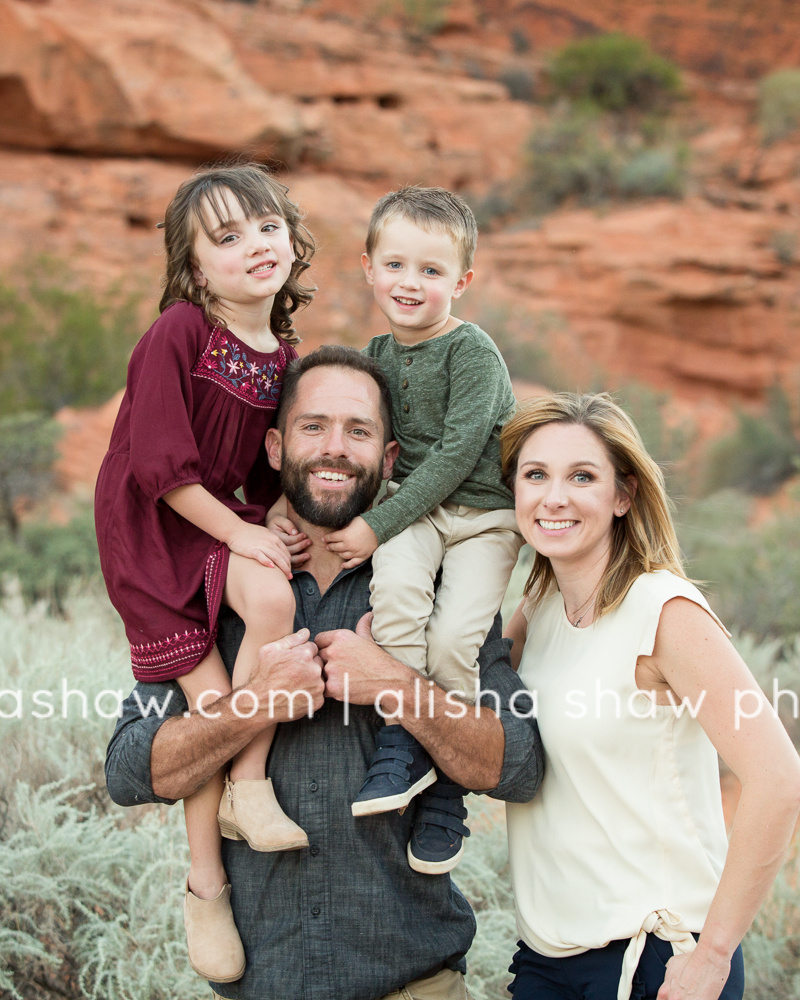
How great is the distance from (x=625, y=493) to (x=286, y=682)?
0.99 m

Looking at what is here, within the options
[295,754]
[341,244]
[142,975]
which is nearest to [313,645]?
[295,754]

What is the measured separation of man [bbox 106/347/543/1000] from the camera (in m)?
2.22

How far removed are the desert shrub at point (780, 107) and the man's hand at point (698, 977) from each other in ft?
77.0

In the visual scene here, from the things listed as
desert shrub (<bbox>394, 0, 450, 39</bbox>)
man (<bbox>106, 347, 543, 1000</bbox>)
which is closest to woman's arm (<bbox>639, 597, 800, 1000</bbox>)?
man (<bbox>106, 347, 543, 1000</bbox>)

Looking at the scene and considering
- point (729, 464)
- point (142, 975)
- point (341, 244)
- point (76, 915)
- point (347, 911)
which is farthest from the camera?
point (341, 244)

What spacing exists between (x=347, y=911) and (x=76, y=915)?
1438mm

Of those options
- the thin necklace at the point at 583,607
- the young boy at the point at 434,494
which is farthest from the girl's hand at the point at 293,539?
the thin necklace at the point at 583,607

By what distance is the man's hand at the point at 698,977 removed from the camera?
6.37 feet

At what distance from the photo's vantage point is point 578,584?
2.35 metres

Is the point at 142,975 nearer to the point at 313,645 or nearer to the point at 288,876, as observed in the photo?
the point at 288,876

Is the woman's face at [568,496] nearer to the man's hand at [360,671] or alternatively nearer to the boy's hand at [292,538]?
the man's hand at [360,671]

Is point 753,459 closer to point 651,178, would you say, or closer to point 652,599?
point 651,178

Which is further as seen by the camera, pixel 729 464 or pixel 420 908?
pixel 729 464

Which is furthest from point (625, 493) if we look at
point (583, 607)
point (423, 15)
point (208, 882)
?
point (423, 15)
